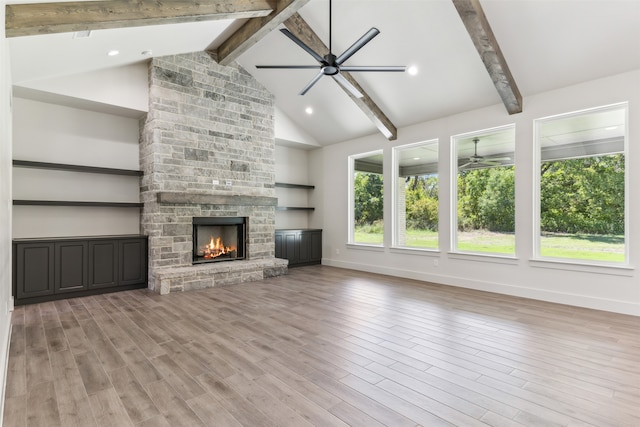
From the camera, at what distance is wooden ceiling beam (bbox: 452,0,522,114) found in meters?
3.83

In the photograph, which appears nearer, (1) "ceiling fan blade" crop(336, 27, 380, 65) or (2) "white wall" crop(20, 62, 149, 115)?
(1) "ceiling fan blade" crop(336, 27, 380, 65)

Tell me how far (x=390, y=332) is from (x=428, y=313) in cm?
91

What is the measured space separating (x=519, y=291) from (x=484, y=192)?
65.3 inches

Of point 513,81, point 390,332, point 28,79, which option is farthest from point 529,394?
point 28,79

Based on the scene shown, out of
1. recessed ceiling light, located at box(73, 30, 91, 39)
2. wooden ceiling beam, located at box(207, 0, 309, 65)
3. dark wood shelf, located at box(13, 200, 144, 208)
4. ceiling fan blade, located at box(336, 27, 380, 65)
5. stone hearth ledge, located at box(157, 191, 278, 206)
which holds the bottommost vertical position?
dark wood shelf, located at box(13, 200, 144, 208)

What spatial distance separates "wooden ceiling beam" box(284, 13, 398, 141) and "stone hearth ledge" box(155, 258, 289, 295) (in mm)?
3341

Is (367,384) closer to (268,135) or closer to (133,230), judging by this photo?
(133,230)

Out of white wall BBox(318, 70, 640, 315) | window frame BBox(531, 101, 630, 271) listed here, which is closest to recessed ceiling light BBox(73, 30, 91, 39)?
white wall BBox(318, 70, 640, 315)

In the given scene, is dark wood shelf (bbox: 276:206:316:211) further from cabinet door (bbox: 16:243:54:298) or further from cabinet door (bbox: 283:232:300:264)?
cabinet door (bbox: 16:243:54:298)

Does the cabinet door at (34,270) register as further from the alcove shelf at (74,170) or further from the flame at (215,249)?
the flame at (215,249)

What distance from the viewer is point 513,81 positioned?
481cm

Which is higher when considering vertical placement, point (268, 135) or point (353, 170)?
point (268, 135)

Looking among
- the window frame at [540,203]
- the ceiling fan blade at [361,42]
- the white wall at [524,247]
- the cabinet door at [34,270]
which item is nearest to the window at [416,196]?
the white wall at [524,247]

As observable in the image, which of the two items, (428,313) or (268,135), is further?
(268,135)
